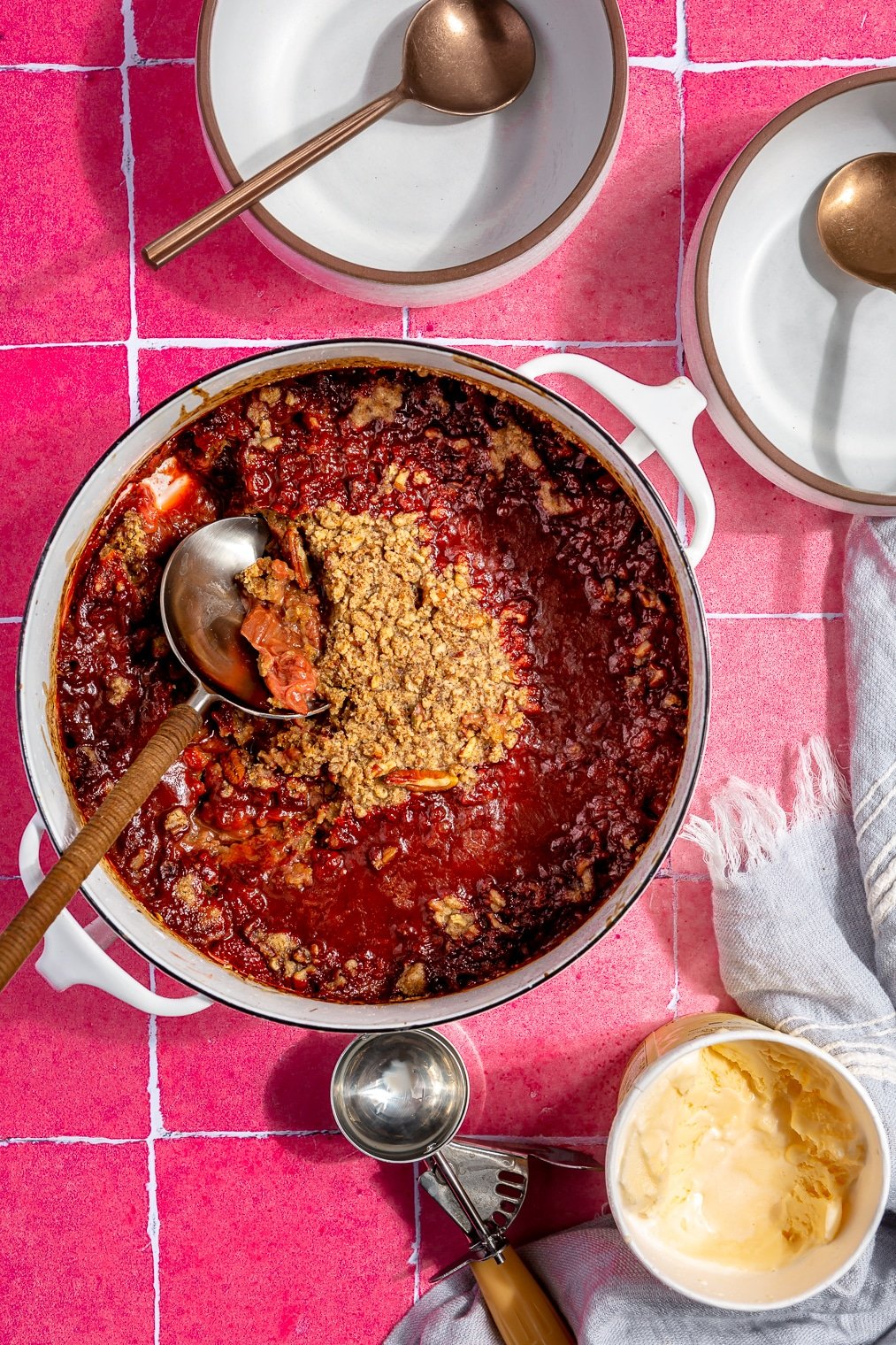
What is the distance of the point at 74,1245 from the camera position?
151 cm

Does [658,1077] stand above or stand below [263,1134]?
above

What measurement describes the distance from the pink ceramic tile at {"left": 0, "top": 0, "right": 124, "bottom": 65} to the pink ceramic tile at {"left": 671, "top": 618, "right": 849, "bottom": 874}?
1187 millimetres

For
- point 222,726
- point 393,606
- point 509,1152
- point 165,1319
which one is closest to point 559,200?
point 393,606

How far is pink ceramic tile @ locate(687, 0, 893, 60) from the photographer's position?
143cm

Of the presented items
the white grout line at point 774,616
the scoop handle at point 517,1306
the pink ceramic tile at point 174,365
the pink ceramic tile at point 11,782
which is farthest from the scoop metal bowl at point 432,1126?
the pink ceramic tile at point 174,365

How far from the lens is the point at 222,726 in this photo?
53.5 inches

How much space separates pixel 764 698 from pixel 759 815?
166mm

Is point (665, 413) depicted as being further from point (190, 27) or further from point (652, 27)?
point (190, 27)

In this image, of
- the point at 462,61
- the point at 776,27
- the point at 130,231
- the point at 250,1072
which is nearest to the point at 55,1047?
the point at 250,1072

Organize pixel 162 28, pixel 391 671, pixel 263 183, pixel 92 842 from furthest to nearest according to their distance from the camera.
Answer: pixel 162 28
pixel 391 671
pixel 263 183
pixel 92 842

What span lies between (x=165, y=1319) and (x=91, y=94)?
1775 mm

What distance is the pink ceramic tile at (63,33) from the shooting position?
1434 mm

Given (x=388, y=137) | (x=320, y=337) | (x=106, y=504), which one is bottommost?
(x=106, y=504)

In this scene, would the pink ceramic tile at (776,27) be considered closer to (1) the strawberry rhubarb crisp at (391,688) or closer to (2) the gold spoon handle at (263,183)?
(2) the gold spoon handle at (263,183)
